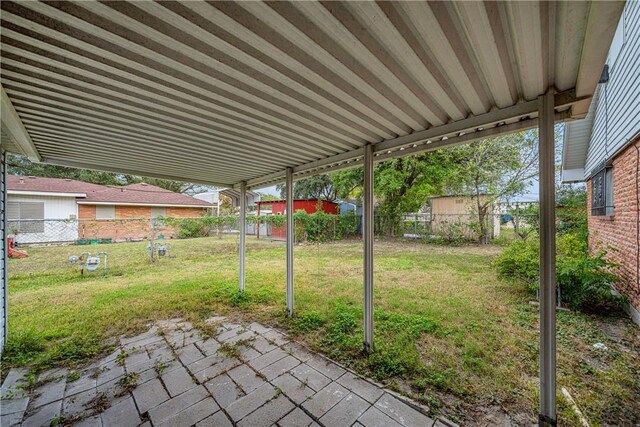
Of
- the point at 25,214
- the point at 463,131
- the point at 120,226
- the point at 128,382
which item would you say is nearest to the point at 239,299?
the point at 128,382

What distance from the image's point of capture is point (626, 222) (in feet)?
11.6

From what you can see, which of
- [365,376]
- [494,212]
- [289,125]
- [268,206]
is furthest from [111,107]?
[268,206]

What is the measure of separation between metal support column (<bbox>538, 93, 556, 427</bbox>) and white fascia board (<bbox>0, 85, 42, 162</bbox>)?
326 cm

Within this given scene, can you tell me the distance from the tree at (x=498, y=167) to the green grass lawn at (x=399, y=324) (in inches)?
188

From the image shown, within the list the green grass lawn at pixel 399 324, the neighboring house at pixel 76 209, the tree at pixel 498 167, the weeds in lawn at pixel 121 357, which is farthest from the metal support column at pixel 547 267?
the neighboring house at pixel 76 209

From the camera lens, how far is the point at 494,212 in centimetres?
1006

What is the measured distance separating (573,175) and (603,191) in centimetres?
312

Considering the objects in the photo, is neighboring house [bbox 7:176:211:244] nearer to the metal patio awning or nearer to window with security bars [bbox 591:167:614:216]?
the metal patio awning

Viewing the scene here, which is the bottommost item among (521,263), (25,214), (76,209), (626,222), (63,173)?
(521,263)

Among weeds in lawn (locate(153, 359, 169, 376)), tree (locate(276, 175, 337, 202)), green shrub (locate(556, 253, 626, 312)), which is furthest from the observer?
tree (locate(276, 175, 337, 202))

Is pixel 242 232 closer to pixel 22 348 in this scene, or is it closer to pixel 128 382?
pixel 128 382

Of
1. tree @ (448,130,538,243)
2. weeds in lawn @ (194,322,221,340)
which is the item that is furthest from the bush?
tree @ (448,130,538,243)

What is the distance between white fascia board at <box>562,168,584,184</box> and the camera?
6.84 meters

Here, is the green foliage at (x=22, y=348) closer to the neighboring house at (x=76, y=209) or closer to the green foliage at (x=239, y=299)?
the green foliage at (x=239, y=299)
